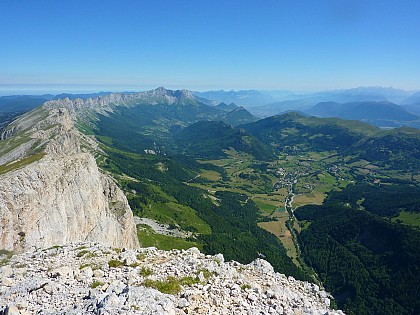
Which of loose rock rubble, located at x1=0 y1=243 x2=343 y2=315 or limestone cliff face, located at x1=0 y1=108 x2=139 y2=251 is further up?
loose rock rubble, located at x1=0 y1=243 x2=343 y2=315

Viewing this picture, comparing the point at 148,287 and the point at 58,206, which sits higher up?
the point at 148,287

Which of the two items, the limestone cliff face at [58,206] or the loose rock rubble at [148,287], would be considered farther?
the limestone cliff face at [58,206]

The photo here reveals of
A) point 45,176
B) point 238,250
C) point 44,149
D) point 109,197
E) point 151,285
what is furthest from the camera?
point 238,250

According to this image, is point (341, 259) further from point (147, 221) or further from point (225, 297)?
point (225, 297)

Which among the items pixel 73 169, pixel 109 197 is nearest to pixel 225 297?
pixel 73 169

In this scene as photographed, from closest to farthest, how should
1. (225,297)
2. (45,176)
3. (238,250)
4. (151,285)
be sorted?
1. (225,297)
2. (151,285)
3. (45,176)
4. (238,250)

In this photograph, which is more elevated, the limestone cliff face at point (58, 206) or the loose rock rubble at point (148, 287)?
the loose rock rubble at point (148, 287)

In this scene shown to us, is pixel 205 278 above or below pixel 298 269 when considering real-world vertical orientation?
above

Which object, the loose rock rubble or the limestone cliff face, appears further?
the limestone cliff face
